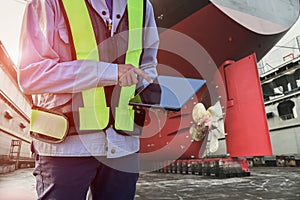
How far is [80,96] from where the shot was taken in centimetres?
52

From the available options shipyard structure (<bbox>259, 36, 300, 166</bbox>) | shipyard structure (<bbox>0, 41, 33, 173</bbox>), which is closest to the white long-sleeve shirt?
shipyard structure (<bbox>0, 41, 33, 173</bbox>)

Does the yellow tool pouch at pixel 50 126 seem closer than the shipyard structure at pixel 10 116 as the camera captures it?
Yes

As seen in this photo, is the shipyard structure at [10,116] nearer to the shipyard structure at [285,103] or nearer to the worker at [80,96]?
the worker at [80,96]

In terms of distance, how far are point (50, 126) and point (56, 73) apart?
113 millimetres

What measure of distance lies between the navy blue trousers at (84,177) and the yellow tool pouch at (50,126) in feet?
0.14

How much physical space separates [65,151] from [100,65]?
7.9 inches

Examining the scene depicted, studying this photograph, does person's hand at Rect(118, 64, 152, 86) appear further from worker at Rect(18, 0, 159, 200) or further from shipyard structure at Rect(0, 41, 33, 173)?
shipyard structure at Rect(0, 41, 33, 173)

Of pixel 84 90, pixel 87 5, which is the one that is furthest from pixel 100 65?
pixel 87 5

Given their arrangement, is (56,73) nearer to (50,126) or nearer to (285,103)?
(50,126)

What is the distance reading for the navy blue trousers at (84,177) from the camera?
17.9 inches

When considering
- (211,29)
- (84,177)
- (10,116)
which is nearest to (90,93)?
(84,177)

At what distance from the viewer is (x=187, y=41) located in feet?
10.8

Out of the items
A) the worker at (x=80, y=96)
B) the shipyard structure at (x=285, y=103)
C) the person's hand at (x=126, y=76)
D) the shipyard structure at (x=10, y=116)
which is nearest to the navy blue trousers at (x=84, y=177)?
the worker at (x=80, y=96)

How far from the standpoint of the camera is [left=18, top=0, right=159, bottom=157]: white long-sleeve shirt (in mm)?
485
